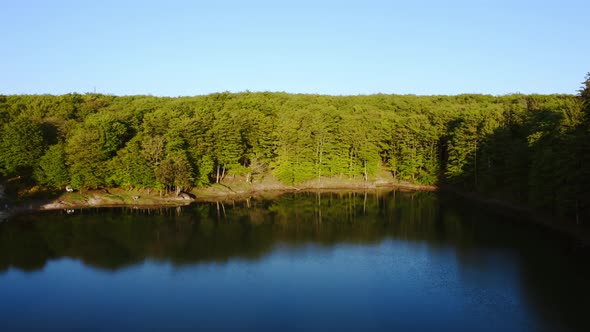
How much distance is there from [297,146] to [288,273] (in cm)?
3779

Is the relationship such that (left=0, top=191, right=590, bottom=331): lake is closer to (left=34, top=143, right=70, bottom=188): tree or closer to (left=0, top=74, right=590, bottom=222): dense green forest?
(left=34, top=143, right=70, bottom=188): tree

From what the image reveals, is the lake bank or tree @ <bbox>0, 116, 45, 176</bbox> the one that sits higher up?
tree @ <bbox>0, 116, 45, 176</bbox>

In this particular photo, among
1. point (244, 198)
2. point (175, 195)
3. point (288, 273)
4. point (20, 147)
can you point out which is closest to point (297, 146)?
point (244, 198)

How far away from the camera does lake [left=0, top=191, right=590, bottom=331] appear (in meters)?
22.8

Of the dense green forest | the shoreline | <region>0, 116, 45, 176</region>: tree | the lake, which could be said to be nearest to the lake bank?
the shoreline

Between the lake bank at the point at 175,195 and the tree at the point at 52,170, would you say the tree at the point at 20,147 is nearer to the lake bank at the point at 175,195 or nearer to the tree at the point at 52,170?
the tree at the point at 52,170

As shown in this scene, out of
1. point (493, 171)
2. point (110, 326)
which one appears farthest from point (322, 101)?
point (110, 326)


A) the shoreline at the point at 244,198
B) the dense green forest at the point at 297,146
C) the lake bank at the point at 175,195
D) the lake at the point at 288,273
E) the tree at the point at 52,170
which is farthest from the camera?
the tree at the point at 52,170

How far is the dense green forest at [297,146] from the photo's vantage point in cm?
4031

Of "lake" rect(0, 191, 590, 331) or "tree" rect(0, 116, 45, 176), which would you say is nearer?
"lake" rect(0, 191, 590, 331)

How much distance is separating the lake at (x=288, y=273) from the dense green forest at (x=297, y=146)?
5.90m

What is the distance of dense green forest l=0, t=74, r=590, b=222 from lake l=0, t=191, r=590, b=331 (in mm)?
5899

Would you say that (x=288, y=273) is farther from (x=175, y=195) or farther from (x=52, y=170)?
(x=52, y=170)

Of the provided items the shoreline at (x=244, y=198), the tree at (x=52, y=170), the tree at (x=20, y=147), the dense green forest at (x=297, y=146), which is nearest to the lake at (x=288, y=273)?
the shoreline at (x=244, y=198)
